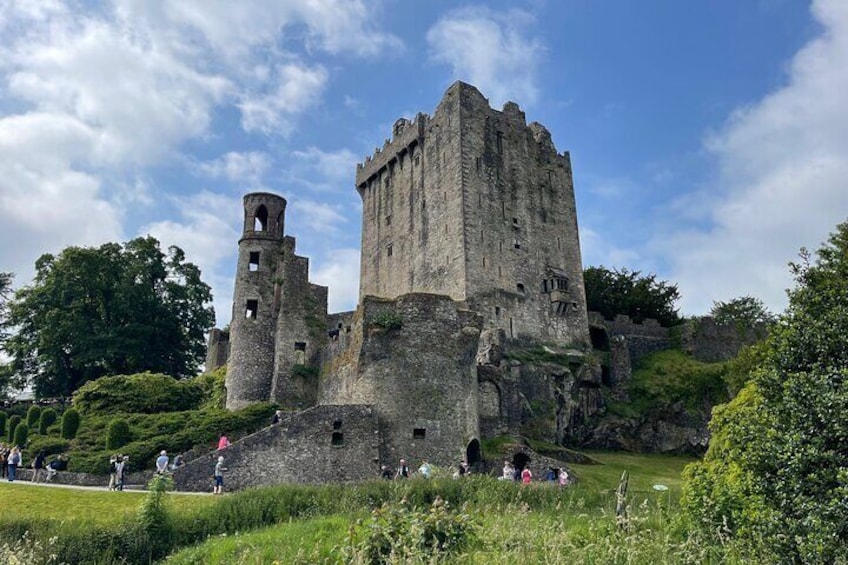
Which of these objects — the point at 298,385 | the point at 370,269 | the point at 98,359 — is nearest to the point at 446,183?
the point at 370,269

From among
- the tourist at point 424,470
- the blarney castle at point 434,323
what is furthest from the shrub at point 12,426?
the tourist at point 424,470

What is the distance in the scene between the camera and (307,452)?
25.4m

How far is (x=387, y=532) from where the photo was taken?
11484 millimetres

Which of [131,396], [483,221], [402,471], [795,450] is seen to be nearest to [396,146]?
[483,221]

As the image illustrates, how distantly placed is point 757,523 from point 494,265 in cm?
3313

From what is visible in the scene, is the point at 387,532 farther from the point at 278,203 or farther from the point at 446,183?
the point at 446,183

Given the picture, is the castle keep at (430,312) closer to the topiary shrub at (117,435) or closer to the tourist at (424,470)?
the tourist at (424,470)

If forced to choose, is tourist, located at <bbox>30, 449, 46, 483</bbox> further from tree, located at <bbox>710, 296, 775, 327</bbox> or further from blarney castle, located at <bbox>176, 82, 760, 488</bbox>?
tree, located at <bbox>710, 296, 775, 327</bbox>

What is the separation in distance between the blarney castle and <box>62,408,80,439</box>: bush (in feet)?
25.4

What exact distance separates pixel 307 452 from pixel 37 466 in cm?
910

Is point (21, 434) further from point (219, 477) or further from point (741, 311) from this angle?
point (741, 311)

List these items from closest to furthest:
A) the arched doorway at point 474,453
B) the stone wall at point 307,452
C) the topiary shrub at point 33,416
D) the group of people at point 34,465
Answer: the group of people at point 34,465 < the stone wall at point 307,452 < the arched doorway at point 474,453 < the topiary shrub at point 33,416

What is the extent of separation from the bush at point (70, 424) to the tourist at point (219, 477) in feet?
31.2

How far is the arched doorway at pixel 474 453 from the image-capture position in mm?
27638
